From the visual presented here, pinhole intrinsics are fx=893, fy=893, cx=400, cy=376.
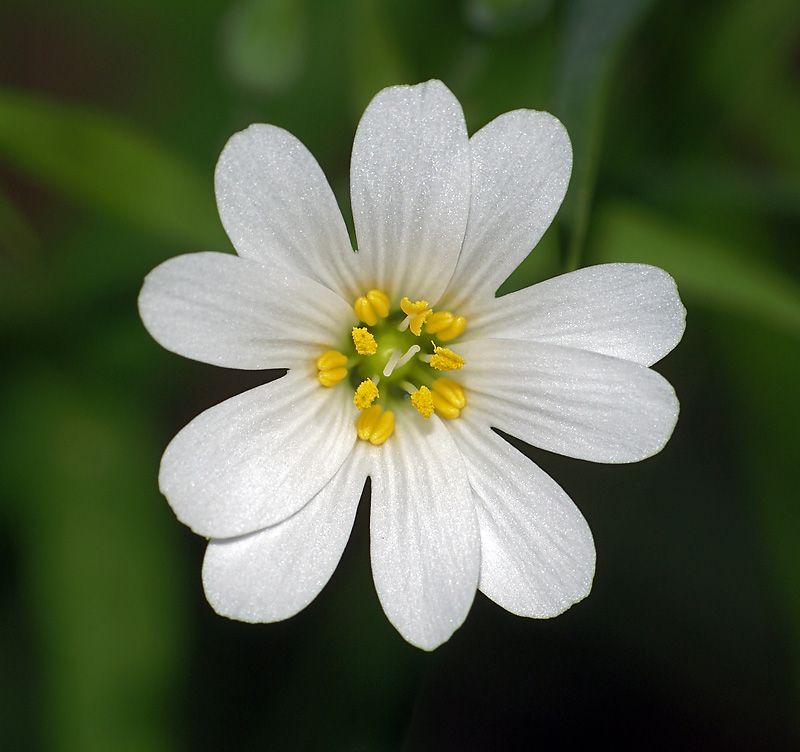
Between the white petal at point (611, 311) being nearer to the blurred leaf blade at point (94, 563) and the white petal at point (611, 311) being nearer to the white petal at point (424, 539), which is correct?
the white petal at point (424, 539)

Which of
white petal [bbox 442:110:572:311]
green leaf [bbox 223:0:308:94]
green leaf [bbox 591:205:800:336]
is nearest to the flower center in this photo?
white petal [bbox 442:110:572:311]

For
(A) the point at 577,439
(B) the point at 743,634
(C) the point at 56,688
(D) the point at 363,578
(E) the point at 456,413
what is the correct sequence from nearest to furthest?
(A) the point at 577,439 → (E) the point at 456,413 → (C) the point at 56,688 → (D) the point at 363,578 → (B) the point at 743,634

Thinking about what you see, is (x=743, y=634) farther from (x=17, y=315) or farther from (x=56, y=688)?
(x=17, y=315)

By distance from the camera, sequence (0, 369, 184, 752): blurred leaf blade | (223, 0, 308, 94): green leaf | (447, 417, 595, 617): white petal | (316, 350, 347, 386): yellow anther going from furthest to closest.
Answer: (0, 369, 184, 752): blurred leaf blade, (223, 0, 308, 94): green leaf, (316, 350, 347, 386): yellow anther, (447, 417, 595, 617): white petal

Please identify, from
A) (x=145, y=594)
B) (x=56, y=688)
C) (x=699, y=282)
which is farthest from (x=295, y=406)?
(x=56, y=688)

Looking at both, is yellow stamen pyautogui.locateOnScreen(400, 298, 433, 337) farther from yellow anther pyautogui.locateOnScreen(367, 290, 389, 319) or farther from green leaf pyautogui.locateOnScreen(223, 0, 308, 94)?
green leaf pyautogui.locateOnScreen(223, 0, 308, 94)

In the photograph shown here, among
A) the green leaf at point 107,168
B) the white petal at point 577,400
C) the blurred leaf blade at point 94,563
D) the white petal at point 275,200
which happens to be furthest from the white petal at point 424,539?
the blurred leaf blade at point 94,563
